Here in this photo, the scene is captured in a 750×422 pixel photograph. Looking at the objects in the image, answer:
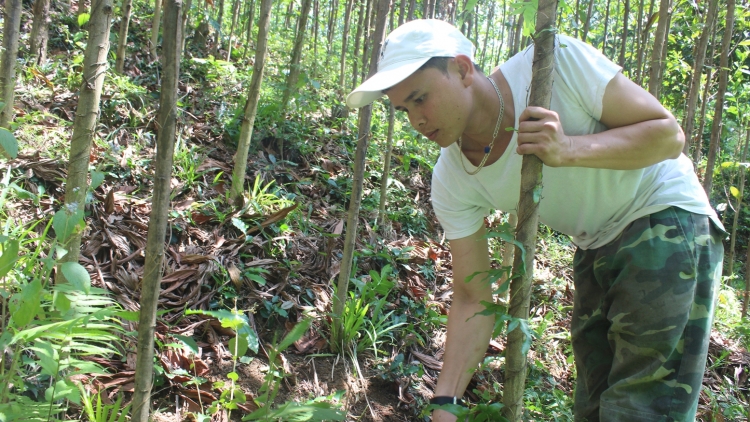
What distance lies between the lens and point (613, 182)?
178cm

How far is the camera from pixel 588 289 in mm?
2088

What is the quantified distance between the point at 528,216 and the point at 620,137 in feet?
1.46

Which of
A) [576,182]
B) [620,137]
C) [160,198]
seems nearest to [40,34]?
[160,198]

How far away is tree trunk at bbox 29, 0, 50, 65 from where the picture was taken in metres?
4.65

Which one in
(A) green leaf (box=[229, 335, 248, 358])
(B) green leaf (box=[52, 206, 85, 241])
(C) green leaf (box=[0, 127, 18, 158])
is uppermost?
(C) green leaf (box=[0, 127, 18, 158])

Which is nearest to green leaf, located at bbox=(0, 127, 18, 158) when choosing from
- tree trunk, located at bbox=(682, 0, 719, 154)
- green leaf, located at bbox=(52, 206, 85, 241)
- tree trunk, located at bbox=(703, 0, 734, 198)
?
green leaf, located at bbox=(52, 206, 85, 241)

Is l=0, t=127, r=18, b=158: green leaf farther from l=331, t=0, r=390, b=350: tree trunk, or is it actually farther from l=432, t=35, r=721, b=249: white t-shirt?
l=331, t=0, r=390, b=350: tree trunk

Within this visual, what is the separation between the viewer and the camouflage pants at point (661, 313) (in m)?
1.69

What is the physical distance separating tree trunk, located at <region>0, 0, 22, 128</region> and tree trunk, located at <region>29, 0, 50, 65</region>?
166cm

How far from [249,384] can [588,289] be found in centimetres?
162

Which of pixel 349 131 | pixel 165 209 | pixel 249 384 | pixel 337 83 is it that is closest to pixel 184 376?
pixel 249 384

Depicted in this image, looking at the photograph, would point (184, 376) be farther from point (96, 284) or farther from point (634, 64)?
point (634, 64)

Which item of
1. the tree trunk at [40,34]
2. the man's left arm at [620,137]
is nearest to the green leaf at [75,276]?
the man's left arm at [620,137]

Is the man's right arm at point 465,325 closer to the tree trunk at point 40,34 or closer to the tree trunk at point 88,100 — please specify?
the tree trunk at point 88,100
